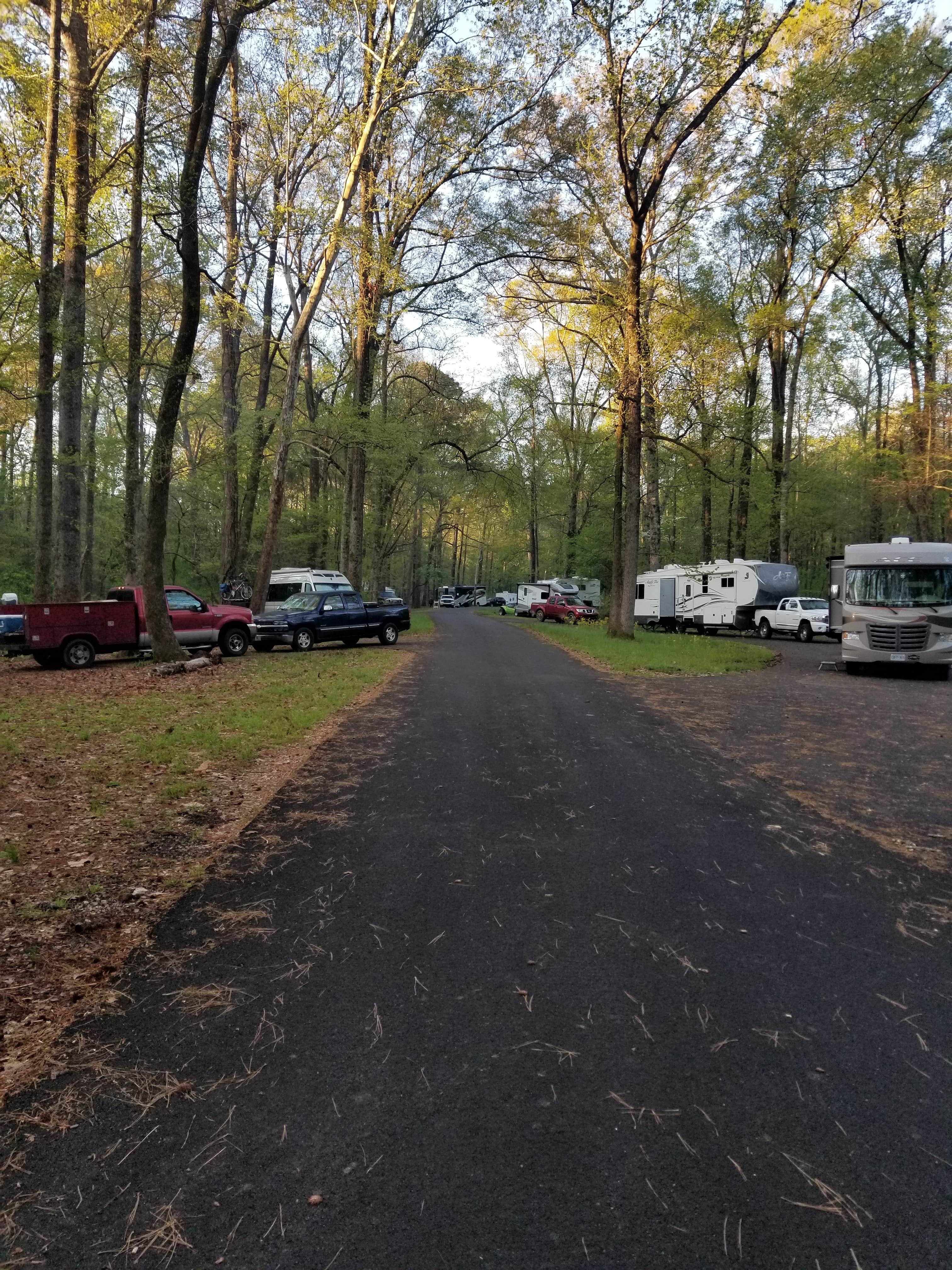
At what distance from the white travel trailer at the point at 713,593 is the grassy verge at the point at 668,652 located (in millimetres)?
2683

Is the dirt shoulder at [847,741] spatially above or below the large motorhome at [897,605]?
below

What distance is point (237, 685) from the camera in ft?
40.3

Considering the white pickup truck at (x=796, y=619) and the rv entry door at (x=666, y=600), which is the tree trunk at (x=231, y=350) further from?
the white pickup truck at (x=796, y=619)

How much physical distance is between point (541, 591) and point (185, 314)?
33815 millimetres

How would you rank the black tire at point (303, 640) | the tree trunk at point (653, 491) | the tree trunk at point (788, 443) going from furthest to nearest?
the tree trunk at point (788, 443) < the tree trunk at point (653, 491) < the black tire at point (303, 640)

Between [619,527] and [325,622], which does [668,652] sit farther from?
[325,622]

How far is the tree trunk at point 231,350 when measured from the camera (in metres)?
18.9

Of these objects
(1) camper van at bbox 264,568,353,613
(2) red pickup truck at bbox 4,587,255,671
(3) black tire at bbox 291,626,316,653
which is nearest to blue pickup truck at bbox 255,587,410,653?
(3) black tire at bbox 291,626,316,653

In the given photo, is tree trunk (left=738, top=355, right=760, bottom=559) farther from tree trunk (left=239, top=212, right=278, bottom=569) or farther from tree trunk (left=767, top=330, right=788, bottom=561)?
tree trunk (left=239, top=212, right=278, bottom=569)

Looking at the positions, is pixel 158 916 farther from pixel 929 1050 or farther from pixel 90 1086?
pixel 929 1050

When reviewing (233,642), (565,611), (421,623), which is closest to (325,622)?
(233,642)

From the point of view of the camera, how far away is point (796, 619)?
91.4ft

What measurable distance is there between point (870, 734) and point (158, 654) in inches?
511

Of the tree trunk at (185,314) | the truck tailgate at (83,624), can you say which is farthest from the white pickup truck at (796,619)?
the truck tailgate at (83,624)
